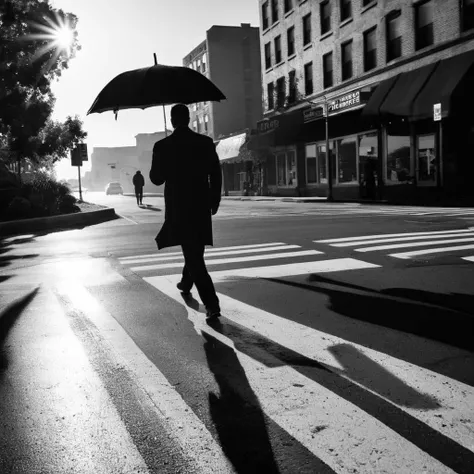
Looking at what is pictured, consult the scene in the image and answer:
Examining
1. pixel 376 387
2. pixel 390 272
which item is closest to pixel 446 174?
pixel 390 272

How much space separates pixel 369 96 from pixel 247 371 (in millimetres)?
24675

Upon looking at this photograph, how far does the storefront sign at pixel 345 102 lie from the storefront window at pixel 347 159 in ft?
7.89

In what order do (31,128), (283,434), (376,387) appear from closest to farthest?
(283,434) < (376,387) < (31,128)

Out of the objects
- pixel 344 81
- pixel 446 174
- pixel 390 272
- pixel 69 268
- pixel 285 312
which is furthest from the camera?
pixel 344 81

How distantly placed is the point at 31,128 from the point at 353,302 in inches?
1013

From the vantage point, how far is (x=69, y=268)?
8117 mm

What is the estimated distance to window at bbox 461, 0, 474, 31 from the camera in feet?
69.2

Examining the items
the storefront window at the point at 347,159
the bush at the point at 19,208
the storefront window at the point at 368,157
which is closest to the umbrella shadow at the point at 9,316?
the bush at the point at 19,208

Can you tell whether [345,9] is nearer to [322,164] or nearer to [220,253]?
[322,164]

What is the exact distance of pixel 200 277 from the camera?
483 cm

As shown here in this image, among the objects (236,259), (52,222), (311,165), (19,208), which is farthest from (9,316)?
(311,165)

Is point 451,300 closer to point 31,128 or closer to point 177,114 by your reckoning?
point 177,114

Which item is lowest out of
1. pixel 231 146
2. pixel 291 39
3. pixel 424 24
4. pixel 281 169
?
pixel 281 169

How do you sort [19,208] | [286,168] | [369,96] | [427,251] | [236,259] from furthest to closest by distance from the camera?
[286,168]
[369,96]
[19,208]
[236,259]
[427,251]
